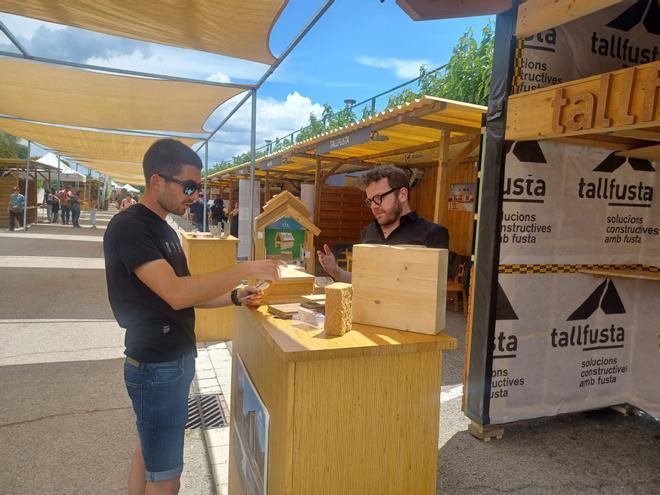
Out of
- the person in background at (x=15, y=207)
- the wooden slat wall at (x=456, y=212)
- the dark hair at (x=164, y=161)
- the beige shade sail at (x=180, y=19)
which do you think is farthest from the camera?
the person in background at (x=15, y=207)

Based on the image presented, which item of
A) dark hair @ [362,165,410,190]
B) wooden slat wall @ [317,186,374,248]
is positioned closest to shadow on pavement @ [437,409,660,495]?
dark hair @ [362,165,410,190]

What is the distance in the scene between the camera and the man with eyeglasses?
265 centimetres

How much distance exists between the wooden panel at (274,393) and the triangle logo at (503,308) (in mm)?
2161

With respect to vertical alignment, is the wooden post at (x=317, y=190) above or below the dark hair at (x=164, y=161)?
above

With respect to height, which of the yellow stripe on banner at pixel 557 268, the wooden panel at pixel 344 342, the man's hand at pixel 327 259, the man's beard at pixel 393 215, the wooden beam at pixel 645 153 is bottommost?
the wooden panel at pixel 344 342

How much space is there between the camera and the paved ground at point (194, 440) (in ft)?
9.59

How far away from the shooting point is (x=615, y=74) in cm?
265

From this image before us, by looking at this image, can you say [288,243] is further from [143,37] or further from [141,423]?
[143,37]

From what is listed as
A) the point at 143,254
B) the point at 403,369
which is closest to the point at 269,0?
the point at 143,254

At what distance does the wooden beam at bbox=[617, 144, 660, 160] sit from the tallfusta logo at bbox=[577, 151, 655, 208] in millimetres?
81

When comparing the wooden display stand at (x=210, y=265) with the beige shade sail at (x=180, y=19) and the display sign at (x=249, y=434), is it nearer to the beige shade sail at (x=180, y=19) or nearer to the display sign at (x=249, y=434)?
the beige shade sail at (x=180, y=19)

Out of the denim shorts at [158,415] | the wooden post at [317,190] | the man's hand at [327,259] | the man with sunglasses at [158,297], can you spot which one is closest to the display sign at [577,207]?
the man's hand at [327,259]

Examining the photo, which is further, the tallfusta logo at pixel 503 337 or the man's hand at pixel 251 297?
the tallfusta logo at pixel 503 337

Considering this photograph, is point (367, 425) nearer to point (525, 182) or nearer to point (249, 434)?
point (249, 434)
